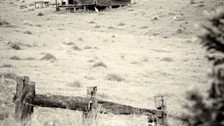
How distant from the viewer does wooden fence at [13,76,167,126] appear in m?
6.52

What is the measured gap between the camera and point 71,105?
6605 mm

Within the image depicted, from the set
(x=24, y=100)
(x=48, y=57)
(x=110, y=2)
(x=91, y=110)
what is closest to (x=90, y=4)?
(x=110, y=2)

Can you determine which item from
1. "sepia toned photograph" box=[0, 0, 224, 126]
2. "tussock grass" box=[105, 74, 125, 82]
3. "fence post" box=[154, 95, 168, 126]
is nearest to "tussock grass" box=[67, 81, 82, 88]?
"sepia toned photograph" box=[0, 0, 224, 126]

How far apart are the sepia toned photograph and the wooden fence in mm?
18

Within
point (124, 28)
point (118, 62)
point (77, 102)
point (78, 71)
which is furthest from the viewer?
point (124, 28)

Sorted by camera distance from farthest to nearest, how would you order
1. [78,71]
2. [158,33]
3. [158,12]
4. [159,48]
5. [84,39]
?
[158,12] < [158,33] < [84,39] < [159,48] < [78,71]

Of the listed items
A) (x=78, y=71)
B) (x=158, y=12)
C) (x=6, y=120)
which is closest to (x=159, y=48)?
(x=78, y=71)

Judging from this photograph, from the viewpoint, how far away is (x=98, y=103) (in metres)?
6.90

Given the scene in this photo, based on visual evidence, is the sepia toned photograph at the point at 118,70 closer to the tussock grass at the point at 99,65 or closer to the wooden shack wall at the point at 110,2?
the tussock grass at the point at 99,65

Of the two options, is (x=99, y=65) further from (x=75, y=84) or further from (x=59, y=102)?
(x=59, y=102)

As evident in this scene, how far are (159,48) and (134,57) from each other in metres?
4.05

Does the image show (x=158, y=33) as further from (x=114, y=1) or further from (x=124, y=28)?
(x=114, y=1)

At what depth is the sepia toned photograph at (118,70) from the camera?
309cm

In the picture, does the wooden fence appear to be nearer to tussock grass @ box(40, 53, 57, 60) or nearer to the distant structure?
tussock grass @ box(40, 53, 57, 60)
